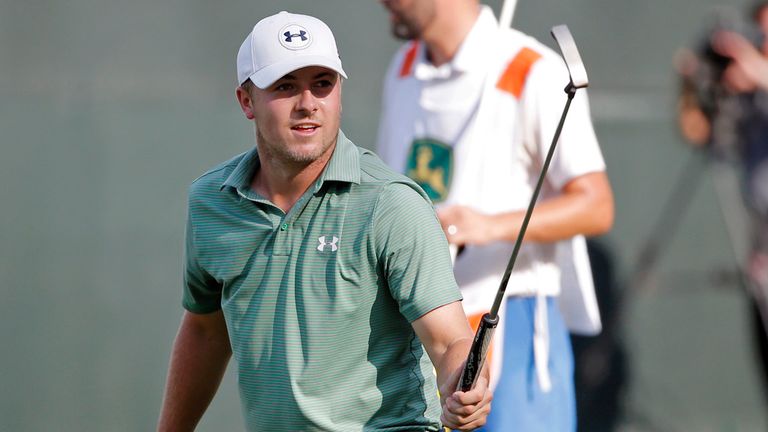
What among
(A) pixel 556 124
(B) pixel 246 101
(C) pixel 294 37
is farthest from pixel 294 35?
(A) pixel 556 124

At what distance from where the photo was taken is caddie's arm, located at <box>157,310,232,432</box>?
324 cm

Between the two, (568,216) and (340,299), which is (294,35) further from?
(568,216)

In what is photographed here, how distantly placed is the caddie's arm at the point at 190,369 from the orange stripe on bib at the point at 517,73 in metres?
1.28

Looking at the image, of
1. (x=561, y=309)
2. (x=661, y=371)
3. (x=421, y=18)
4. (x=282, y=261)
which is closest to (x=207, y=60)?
(x=421, y=18)

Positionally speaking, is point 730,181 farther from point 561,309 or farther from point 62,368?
point 62,368

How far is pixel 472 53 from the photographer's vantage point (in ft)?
13.6

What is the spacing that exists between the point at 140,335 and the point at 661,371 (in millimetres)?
2308

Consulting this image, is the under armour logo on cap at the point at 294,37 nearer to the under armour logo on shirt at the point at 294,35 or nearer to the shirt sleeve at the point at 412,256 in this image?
the under armour logo on shirt at the point at 294,35

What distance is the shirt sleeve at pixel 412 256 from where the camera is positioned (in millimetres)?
2656

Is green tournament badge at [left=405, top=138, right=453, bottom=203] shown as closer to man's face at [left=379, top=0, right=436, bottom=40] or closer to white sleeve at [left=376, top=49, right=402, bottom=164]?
white sleeve at [left=376, top=49, right=402, bottom=164]

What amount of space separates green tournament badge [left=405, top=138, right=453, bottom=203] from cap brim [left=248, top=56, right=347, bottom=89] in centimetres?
132

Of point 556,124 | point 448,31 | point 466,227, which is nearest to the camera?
point 466,227

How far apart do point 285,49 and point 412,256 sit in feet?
1.74

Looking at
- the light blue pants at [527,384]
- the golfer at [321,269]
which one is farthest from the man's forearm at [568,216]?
the golfer at [321,269]
